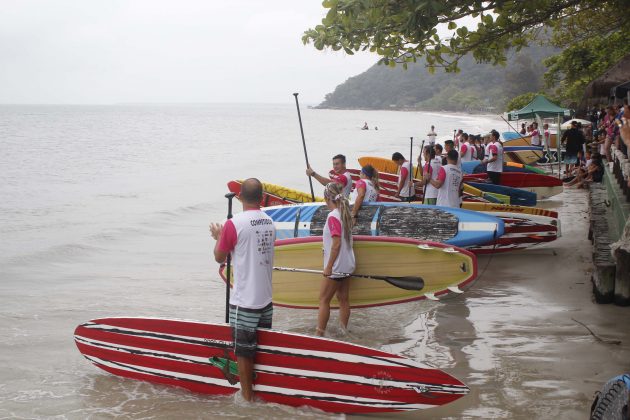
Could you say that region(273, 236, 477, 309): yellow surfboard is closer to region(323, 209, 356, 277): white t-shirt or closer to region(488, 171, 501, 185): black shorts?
region(323, 209, 356, 277): white t-shirt

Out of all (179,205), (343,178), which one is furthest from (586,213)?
(179,205)

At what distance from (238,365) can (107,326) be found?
1715 mm

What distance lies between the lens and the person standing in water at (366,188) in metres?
10.3

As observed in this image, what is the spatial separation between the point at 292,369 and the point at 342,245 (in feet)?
5.73

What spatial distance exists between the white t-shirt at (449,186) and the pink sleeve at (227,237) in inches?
258

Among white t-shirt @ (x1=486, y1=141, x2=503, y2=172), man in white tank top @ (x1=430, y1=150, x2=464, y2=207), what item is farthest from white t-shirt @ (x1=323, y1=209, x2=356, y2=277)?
white t-shirt @ (x1=486, y1=141, x2=503, y2=172)

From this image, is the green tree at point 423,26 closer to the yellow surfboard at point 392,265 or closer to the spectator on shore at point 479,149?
the yellow surfboard at point 392,265

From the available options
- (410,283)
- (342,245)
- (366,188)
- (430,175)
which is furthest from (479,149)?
(342,245)

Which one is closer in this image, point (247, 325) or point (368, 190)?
point (247, 325)

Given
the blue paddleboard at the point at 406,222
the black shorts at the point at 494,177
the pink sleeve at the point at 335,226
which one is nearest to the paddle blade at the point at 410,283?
the pink sleeve at the point at 335,226

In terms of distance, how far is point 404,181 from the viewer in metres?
13.8

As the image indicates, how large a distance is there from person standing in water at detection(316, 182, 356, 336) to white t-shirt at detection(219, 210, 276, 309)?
153cm

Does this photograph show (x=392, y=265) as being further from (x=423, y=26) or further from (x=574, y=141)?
(x=574, y=141)

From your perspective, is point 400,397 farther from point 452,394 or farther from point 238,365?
point 238,365
